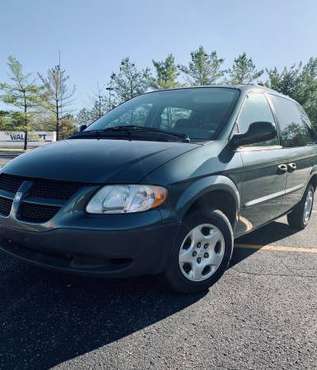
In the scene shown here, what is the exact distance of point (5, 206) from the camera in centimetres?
280

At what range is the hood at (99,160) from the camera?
256 centimetres

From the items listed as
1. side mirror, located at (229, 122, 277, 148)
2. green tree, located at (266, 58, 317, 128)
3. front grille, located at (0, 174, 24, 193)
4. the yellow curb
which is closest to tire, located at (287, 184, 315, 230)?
the yellow curb

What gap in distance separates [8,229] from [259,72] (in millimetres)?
34435

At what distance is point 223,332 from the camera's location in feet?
8.10

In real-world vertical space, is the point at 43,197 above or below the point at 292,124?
below

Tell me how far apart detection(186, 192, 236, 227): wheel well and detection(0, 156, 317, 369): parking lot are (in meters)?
0.58

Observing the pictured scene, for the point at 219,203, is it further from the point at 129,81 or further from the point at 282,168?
the point at 129,81

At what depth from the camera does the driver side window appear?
3514 mm

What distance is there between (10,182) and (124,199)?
0.96 m

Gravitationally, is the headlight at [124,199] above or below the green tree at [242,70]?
below

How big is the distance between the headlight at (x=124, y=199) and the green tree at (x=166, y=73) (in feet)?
101

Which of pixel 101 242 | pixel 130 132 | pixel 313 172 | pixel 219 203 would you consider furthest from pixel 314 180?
pixel 101 242

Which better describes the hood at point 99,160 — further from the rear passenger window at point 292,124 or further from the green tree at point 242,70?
the green tree at point 242,70

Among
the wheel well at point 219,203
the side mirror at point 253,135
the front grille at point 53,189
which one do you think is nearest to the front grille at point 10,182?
the front grille at point 53,189
